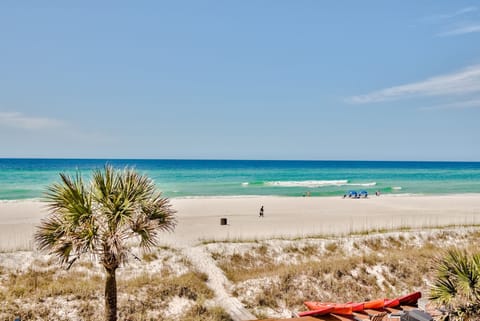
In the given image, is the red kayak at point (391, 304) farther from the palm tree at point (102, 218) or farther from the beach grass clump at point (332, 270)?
the palm tree at point (102, 218)

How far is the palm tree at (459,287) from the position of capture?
9.06 m

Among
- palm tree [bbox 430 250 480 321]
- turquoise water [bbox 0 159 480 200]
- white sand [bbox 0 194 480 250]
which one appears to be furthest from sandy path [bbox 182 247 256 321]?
turquoise water [bbox 0 159 480 200]

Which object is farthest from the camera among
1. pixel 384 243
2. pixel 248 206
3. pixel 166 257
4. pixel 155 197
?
pixel 248 206

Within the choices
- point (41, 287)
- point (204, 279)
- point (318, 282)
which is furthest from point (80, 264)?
point (318, 282)

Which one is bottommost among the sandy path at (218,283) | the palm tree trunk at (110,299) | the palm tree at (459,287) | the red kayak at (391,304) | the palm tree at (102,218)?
the sandy path at (218,283)

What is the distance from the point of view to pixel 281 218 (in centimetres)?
3766

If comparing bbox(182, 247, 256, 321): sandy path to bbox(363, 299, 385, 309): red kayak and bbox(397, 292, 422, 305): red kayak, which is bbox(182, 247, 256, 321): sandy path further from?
bbox(397, 292, 422, 305): red kayak

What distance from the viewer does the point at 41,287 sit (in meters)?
17.2

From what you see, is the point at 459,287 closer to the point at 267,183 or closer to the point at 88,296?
the point at 88,296

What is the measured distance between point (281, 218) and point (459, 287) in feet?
93.2

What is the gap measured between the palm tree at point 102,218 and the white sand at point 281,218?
479 inches

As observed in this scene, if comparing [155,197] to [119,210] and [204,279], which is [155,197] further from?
[204,279]

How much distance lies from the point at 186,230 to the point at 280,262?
9.69 metres

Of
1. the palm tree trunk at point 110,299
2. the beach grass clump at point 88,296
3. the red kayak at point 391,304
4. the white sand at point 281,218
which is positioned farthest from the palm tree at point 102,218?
the white sand at point 281,218
